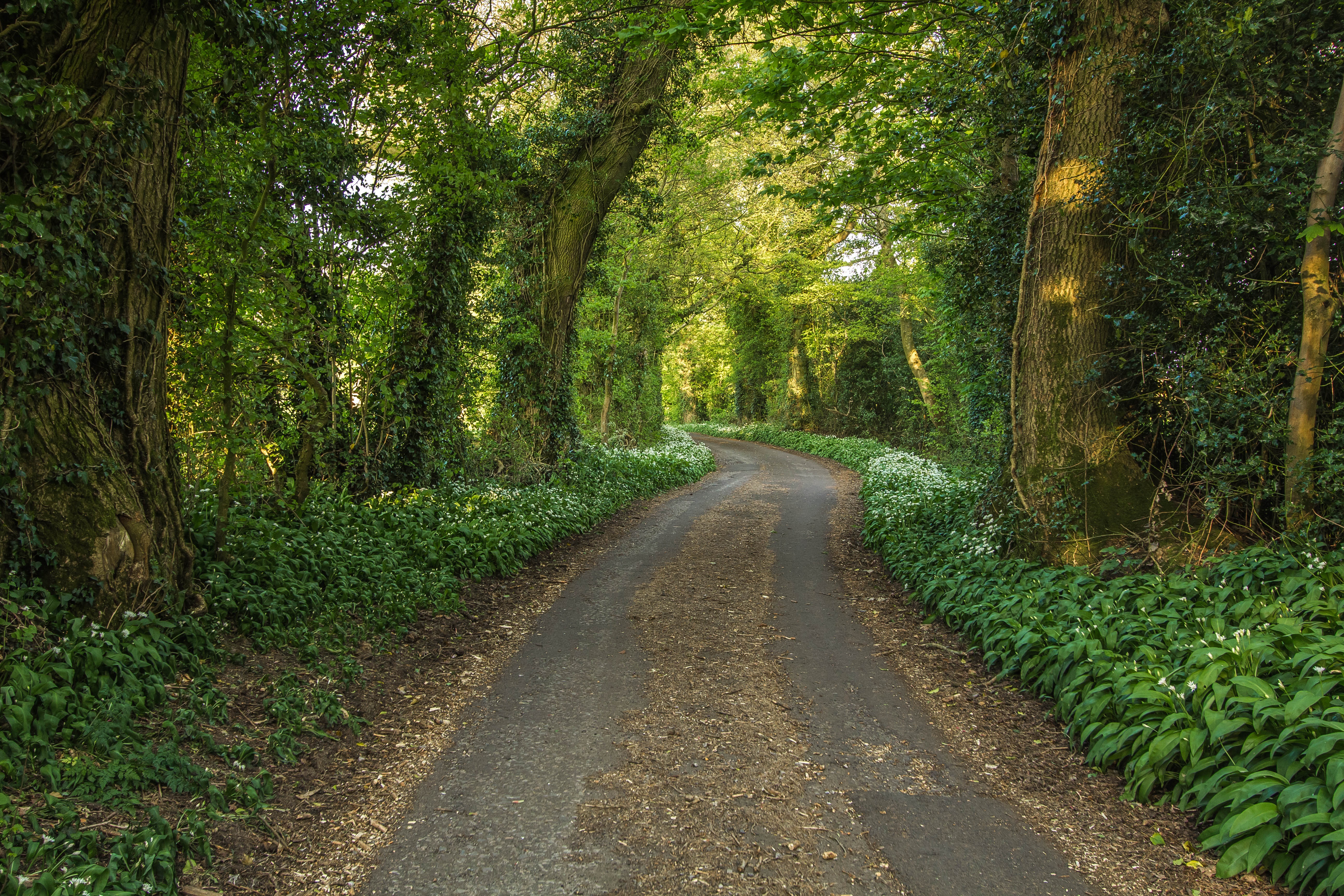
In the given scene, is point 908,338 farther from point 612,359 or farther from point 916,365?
point 612,359

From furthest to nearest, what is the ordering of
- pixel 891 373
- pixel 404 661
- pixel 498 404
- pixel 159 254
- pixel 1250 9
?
1. pixel 891 373
2. pixel 498 404
3. pixel 404 661
4. pixel 1250 9
5. pixel 159 254

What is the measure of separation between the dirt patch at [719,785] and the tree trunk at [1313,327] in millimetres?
3964

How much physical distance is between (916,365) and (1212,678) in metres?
20.2

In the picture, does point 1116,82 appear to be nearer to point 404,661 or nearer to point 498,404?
point 404,661

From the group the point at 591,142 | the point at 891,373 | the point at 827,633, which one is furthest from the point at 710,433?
the point at 827,633

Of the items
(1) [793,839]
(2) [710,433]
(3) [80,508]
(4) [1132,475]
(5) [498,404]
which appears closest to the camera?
(1) [793,839]

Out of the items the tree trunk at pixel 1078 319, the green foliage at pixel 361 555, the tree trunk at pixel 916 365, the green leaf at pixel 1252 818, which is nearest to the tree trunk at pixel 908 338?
the tree trunk at pixel 916 365

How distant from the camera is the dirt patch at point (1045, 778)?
10.9 feet

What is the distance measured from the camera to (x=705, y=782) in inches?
159

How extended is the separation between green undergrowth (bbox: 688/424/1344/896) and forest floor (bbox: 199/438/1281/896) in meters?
0.19

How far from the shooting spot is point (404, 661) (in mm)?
5609

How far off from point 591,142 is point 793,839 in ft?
38.8

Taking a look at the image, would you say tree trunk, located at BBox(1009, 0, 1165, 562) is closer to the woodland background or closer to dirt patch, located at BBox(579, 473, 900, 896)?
the woodland background

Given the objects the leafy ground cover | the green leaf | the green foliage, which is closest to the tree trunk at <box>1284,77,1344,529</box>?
the green leaf
